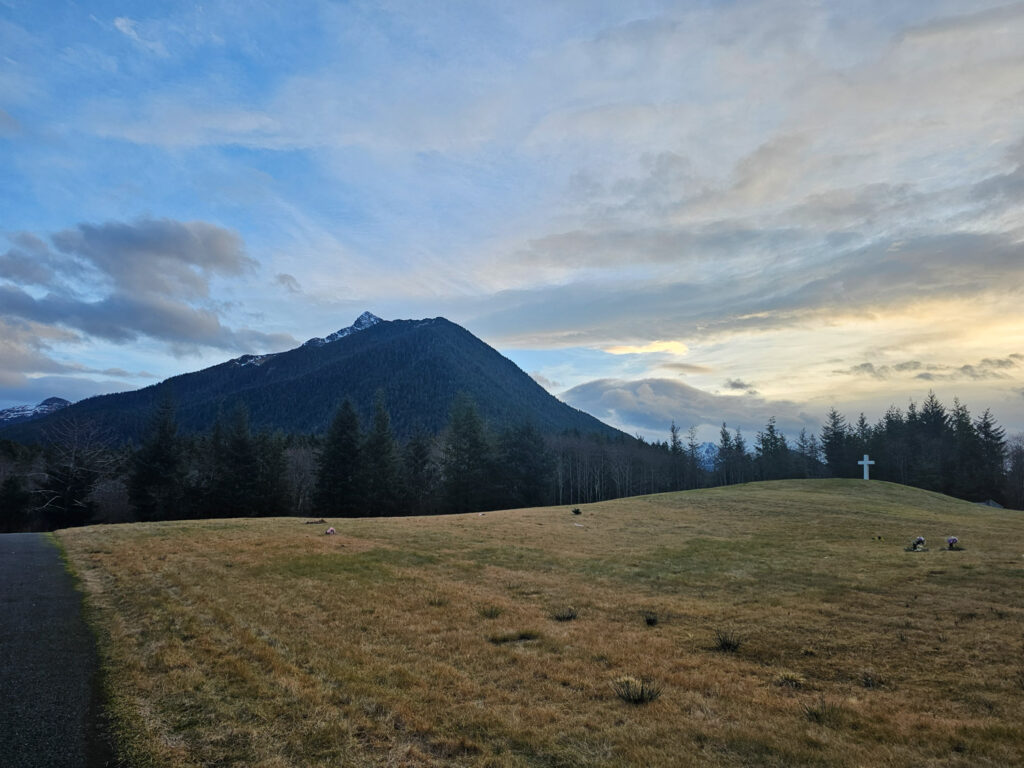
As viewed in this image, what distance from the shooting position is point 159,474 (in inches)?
2311

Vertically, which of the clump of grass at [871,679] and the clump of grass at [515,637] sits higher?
the clump of grass at [871,679]

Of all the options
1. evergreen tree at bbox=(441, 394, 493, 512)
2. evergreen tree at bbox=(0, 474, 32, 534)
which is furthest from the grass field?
evergreen tree at bbox=(441, 394, 493, 512)

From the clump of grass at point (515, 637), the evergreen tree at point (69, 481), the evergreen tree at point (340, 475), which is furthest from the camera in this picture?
the evergreen tree at point (340, 475)

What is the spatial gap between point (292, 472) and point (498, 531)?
60.0m

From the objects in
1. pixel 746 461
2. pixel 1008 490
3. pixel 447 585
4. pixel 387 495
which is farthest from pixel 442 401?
pixel 447 585

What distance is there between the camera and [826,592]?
14.2 m

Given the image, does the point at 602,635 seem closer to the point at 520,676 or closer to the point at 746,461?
the point at 520,676

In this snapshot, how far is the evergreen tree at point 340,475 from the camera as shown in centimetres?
6375

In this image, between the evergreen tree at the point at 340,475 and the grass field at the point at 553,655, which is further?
the evergreen tree at the point at 340,475

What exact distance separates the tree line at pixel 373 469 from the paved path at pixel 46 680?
51.8m

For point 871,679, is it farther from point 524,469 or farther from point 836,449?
point 836,449

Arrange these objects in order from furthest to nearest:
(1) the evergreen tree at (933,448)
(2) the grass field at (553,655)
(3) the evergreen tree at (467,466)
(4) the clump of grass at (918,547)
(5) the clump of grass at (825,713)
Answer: (1) the evergreen tree at (933,448) → (3) the evergreen tree at (467,466) → (4) the clump of grass at (918,547) → (5) the clump of grass at (825,713) → (2) the grass field at (553,655)

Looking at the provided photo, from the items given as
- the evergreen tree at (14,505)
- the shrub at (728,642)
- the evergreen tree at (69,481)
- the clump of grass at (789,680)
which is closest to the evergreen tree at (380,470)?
the evergreen tree at (69,481)

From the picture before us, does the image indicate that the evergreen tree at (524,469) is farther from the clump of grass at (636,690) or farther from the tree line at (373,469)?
the clump of grass at (636,690)
